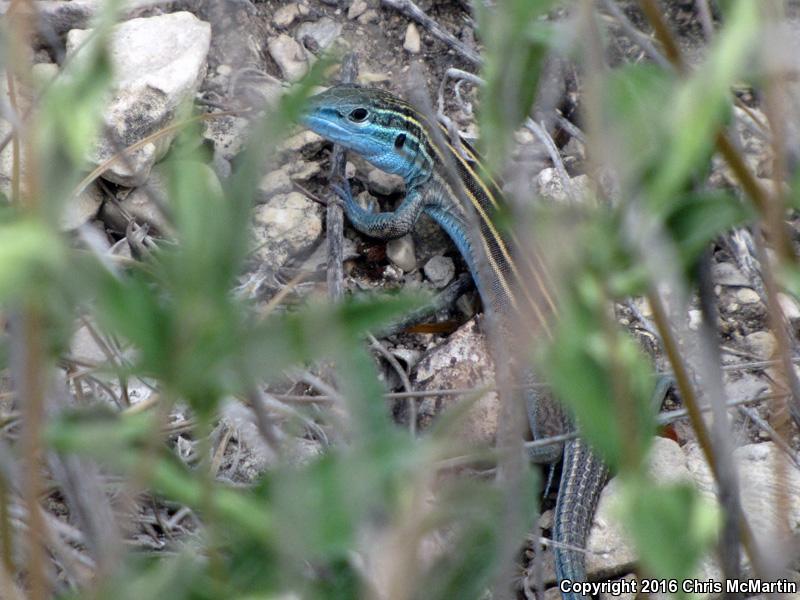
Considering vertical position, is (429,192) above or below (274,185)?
below

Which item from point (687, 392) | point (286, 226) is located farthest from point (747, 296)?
point (687, 392)

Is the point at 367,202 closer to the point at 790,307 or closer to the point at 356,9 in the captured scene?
the point at 356,9

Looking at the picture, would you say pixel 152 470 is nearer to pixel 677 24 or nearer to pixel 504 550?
pixel 504 550

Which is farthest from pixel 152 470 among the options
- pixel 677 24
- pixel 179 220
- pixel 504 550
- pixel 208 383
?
pixel 677 24

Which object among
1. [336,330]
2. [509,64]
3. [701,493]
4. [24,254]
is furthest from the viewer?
[701,493]

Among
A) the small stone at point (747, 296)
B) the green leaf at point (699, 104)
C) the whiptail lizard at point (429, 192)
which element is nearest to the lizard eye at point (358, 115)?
the whiptail lizard at point (429, 192)

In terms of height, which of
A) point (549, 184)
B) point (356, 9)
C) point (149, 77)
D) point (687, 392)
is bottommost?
point (549, 184)
